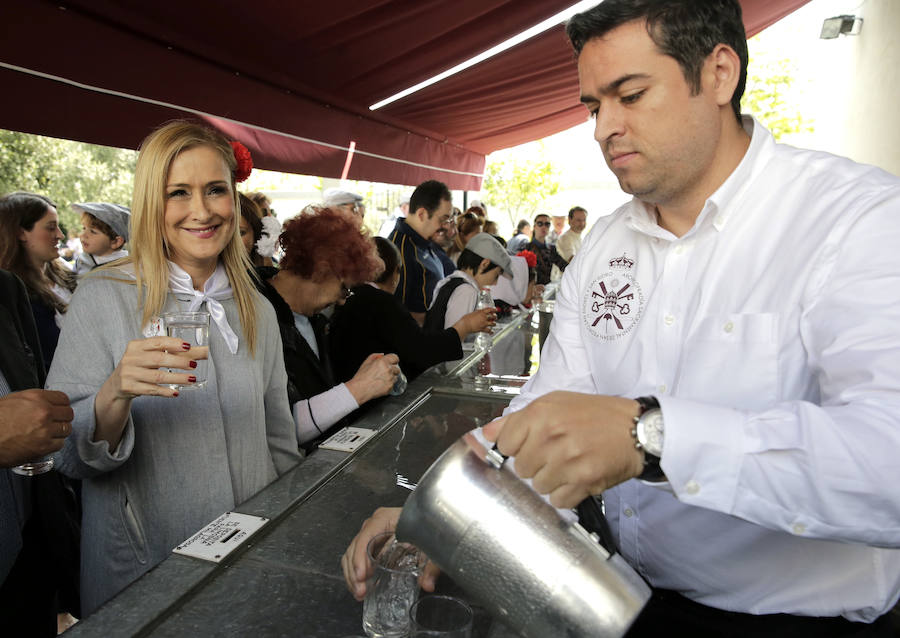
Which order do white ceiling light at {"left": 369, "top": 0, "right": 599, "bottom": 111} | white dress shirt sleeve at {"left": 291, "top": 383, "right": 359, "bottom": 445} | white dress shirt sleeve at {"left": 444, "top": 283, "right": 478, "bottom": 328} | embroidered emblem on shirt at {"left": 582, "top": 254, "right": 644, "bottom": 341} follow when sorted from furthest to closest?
white ceiling light at {"left": 369, "top": 0, "right": 599, "bottom": 111}, white dress shirt sleeve at {"left": 444, "top": 283, "right": 478, "bottom": 328}, white dress shirt sleeve at {"left": 291, "top": 383, "right": 359, "bottom": 445}, embroidered emblem on shirt at {"left": 582, "top": 254, "right": 644, "bottom": 341}

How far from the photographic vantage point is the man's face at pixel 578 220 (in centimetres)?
1006

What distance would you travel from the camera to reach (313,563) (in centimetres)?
129

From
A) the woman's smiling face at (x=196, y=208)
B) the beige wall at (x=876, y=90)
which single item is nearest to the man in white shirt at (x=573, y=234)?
the beige wall at (x=876, y=90)

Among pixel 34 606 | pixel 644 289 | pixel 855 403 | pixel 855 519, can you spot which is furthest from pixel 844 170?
pixel 34 606

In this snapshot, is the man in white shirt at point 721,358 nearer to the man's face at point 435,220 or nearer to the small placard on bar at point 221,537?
the small placard on bar at point 221,537

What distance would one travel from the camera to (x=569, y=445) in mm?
754

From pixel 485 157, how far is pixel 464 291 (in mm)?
5790

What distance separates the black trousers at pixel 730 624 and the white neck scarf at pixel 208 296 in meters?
1.37

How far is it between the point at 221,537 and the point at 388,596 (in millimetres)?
536

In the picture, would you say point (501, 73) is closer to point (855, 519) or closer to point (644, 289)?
point (644, 289)

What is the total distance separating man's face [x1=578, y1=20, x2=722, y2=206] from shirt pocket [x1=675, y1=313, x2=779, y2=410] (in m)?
0.32

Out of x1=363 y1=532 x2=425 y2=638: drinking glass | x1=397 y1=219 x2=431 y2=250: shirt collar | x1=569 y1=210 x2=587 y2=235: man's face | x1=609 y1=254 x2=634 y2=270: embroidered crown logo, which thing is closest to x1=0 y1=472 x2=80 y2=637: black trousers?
x1=363 y1=532 x2=425 y2=638: drinking glass

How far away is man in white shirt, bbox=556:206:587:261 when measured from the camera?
1007 centimetres

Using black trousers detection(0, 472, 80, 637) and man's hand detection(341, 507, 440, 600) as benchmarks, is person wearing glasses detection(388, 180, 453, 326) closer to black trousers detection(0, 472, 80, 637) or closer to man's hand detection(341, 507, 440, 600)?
black trousers detection(0, 472, 80, 637)
